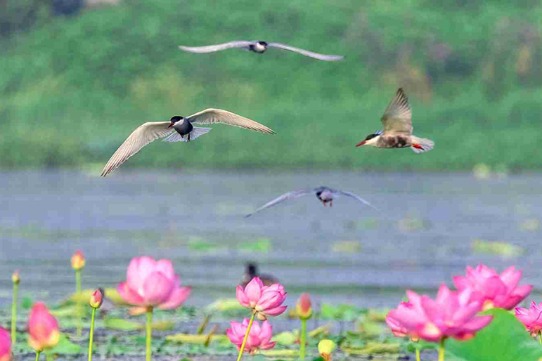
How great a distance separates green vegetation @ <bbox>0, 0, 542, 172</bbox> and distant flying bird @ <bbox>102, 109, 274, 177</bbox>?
8962cm

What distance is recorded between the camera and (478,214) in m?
39.7

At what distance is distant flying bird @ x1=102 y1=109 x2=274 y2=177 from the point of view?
8.19 metres

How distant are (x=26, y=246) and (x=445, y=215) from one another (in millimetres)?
14720

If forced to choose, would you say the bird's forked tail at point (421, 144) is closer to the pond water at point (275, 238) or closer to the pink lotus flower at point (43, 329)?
the pink lotus flower at point (43, 329)

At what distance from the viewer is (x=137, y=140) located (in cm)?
835

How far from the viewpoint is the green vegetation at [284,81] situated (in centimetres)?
10462

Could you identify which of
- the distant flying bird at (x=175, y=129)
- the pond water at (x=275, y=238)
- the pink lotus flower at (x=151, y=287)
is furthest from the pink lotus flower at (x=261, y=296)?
the pond water at (x=275, y=238)

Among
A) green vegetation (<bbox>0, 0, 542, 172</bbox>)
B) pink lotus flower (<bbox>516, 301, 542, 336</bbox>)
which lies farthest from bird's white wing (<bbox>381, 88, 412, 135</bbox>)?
green vegetation (<bbox>0, 0, 542, 172</bbox>)

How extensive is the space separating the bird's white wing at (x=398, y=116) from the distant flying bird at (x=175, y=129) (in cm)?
76

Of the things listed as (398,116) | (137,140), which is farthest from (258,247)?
(137,140)

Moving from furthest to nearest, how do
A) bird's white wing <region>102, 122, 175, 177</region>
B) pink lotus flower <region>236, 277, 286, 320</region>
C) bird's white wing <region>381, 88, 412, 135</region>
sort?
bird's white wing <region>381, 88, 412, 135</region>, bird's white wing <region>102, 122, 175, 177</region>, pink lotus flower <region>236, 277, 286, 320</region>

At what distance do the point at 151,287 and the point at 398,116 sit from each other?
10.6 feet

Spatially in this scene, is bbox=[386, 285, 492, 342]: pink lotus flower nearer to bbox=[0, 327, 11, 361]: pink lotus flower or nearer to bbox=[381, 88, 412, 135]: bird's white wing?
bbox=[0, 327, 11, 361]: pink lotus flower

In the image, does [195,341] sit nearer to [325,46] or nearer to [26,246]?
[26,246]
